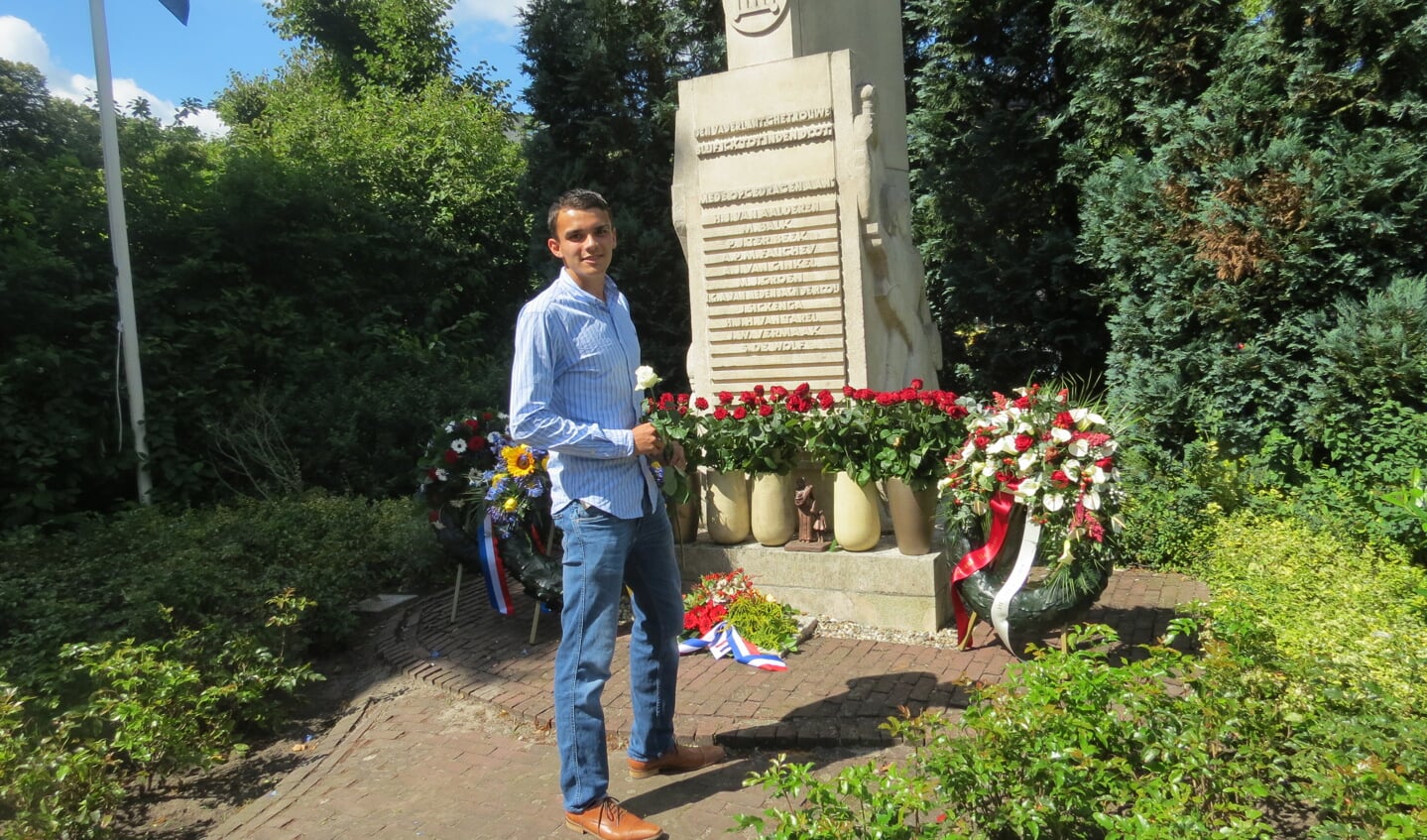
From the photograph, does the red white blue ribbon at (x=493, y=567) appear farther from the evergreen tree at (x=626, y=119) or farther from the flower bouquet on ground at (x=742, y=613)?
the evergreen tree at (x=626, y=119)

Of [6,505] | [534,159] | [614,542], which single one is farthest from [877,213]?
[534,159]

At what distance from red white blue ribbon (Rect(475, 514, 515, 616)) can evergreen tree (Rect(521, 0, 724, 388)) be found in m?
6.11

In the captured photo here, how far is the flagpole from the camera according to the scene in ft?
22.7

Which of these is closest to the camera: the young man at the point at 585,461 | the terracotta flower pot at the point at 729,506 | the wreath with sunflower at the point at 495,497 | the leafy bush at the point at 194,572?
the young man at the point at 585,461

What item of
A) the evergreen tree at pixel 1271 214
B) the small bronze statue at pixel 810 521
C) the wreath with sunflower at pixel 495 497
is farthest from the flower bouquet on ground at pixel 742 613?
the evergreen tree at pixel 1271 214

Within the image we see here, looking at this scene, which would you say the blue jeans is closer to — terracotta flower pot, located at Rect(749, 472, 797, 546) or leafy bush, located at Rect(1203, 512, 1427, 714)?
leafy bush, located at Rect(1203, 512, 1427, 714)

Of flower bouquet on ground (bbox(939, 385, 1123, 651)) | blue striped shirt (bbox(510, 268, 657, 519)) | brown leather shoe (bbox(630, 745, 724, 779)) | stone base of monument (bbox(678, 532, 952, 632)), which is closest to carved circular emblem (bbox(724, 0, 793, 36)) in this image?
flower bouquet on ground (bbox(939, 385, 1123, 651))

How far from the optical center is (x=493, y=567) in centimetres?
492

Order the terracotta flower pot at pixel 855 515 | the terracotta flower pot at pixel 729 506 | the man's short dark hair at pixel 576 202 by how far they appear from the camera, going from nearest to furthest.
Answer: the man's short dark hair at pixel 576 202
the terracotta flower pot at pixel 855 515
the terracotta flower pot at pixel 729 506

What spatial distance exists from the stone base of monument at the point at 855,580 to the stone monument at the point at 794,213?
3.80ft

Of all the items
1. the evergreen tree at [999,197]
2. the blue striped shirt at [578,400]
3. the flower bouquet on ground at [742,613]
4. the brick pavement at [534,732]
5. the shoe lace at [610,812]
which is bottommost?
the brick pavement at [534,732]

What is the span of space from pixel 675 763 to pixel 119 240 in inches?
246

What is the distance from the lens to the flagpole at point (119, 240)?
6918mm

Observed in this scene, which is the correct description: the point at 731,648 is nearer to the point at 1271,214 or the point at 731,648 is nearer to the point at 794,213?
the point at 794,213
